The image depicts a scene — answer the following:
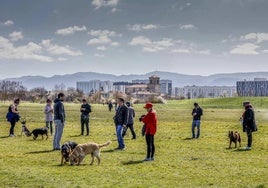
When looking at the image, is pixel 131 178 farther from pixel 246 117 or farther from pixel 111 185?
pixel 246 117

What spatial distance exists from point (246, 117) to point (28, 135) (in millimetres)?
13853

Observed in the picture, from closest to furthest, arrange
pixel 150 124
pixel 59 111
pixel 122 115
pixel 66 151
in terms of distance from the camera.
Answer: pixel 66 151, pixel 150 124, pixel 59 111, pixel 122 115

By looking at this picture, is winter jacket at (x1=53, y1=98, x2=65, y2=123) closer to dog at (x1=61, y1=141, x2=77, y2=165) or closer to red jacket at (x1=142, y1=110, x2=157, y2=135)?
dog at (x1=61, y1=141, x2=77, y2=165)

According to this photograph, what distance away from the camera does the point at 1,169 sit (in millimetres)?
16031

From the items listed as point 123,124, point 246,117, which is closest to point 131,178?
point 123,124

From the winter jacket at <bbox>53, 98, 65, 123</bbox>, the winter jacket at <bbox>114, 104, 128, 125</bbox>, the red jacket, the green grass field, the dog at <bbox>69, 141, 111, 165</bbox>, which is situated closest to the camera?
the green grass field

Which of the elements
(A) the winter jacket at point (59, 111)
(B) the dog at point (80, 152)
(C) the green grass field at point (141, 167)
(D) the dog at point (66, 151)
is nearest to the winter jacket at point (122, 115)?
(C) the green grass field at point (141, 167)

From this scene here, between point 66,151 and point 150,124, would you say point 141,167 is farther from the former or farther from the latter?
point 66,151

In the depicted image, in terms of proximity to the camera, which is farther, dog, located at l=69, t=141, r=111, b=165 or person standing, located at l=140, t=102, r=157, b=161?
person standing, located at l=140, t=102, r=157, b=161

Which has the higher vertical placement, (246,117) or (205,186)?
(246,117)

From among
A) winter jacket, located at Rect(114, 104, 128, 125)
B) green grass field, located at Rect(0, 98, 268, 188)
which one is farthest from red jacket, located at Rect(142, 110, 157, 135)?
winter jacket, located at Rect(114, 104, 128, 125)

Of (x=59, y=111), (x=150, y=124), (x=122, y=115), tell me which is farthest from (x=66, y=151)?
(x=122, y=115)

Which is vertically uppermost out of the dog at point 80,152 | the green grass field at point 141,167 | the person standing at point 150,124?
the person standing at point 150,124

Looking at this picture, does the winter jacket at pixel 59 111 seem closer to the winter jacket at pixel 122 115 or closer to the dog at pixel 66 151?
the winter jacket at pixel 122 115
